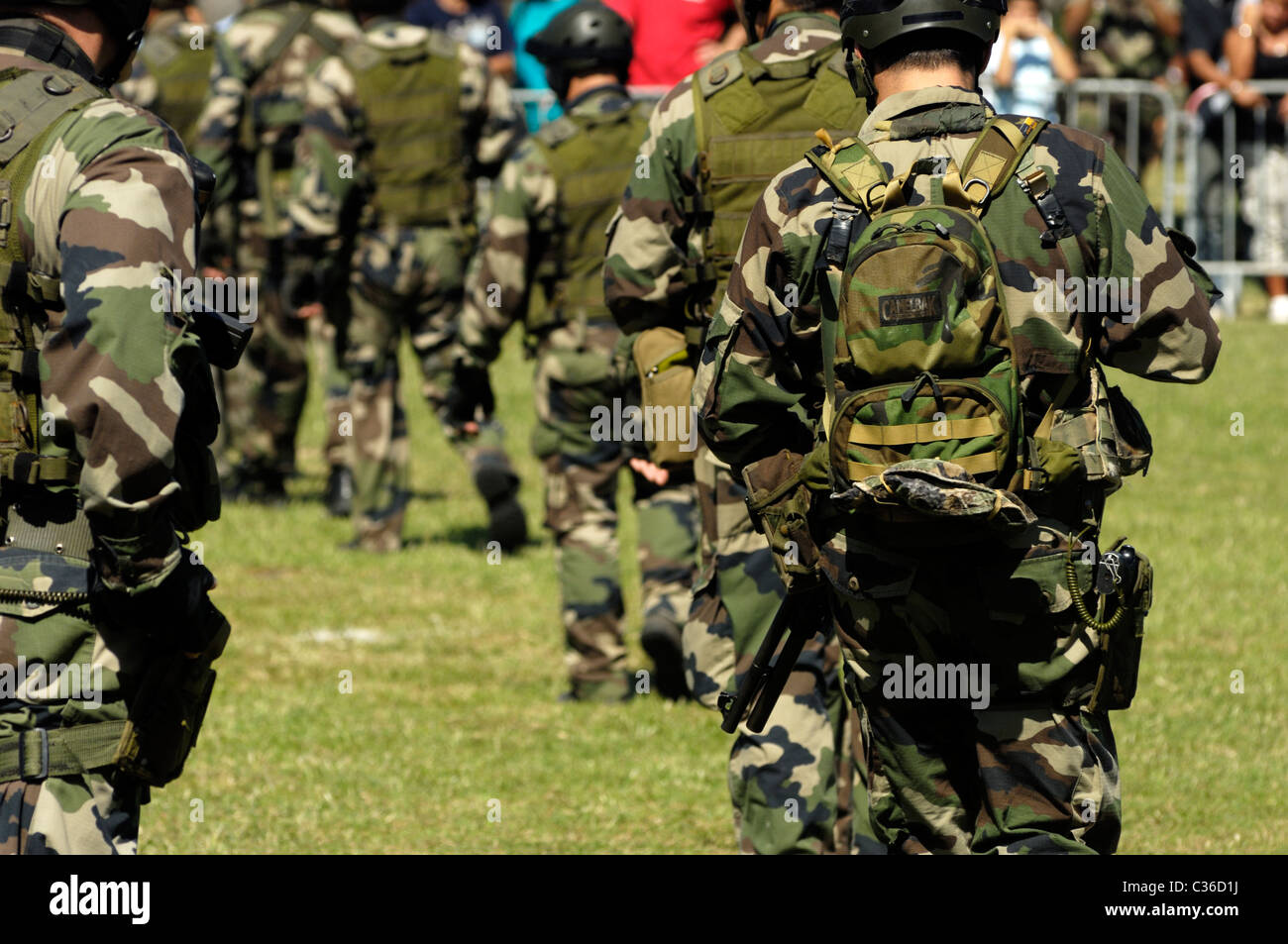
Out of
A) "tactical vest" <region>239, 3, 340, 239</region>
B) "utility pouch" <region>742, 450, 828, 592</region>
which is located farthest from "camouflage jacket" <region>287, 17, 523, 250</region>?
"utility pouch" <region>742, 450, 828, 592</region>

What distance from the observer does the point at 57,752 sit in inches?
145

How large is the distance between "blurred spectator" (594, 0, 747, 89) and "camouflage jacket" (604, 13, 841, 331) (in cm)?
896

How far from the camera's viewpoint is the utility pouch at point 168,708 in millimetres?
3775

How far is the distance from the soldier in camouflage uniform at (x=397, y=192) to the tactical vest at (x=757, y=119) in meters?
4.78

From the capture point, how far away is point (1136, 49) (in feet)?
58.4

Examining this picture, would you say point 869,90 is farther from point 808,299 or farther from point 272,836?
point 272,836

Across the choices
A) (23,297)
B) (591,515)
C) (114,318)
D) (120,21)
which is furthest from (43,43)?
(591,515)

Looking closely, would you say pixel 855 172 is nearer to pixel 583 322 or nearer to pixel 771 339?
pixel 771 339

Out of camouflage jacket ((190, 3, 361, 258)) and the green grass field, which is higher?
camouflage jacket ((190, 3, 361, 258))

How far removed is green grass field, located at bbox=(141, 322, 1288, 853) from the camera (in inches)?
241

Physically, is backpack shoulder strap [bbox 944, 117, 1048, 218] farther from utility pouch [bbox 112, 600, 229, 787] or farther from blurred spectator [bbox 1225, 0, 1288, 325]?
blurred spectator [bbox 1225, 0, 1288, 325]
